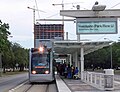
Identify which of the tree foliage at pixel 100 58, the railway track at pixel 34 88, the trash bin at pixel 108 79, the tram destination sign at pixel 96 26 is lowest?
the railway track at pixel 34 88

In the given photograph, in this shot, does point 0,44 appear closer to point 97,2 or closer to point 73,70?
point 73,70

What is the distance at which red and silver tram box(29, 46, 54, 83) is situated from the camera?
3759 cm

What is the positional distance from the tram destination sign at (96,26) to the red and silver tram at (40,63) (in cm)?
1346

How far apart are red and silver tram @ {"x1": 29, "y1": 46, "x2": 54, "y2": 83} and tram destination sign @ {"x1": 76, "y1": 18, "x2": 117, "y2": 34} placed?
13.5m

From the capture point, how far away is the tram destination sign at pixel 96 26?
80.9 feet

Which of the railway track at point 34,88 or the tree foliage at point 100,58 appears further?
the tree foliage at point 100,58

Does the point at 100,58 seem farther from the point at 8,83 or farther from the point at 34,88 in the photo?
Result: the point at 34,88

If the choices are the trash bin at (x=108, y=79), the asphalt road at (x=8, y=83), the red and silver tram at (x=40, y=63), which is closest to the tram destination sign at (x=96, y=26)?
the trash bin at (x=108, y=79)

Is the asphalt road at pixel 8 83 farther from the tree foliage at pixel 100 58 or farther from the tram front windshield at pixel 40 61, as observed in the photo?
the tree foliage at pixel 100 58

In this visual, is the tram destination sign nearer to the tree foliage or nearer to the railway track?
the railway track

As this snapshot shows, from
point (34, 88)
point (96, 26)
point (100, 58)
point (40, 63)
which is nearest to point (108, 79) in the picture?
point (96, 26)

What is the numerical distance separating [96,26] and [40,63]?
14.3 m

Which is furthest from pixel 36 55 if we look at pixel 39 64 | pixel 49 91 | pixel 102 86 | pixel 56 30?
pixel 56 30

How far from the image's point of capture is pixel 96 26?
24688 millimetres
